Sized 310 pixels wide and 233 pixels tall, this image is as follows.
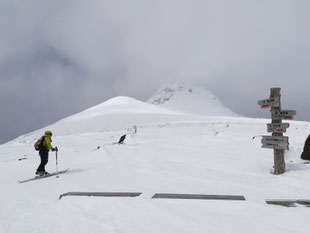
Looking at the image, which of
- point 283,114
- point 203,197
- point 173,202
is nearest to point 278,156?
point 283,114

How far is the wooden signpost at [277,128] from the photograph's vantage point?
8.65 metres

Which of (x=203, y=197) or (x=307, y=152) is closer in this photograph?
(x=203, y=197)

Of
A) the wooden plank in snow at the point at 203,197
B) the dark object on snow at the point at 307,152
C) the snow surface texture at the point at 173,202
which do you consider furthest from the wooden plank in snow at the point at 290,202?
the dark object on snow at the point at 307,152

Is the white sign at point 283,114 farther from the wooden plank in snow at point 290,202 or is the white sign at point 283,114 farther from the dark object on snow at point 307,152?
the wooden plank in snow at point 290,202

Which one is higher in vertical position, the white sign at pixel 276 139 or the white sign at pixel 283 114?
the white sign at pixel 283 114

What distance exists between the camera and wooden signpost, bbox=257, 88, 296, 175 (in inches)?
340

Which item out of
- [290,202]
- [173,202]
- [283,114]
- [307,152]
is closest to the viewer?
[290,202]

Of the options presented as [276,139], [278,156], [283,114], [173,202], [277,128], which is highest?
[283,114]

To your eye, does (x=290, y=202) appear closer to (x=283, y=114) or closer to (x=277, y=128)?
(x=277, y=128)

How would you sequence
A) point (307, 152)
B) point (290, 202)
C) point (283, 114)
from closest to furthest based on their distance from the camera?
point (290, 202) < point (283, 114) < point (307, 152)

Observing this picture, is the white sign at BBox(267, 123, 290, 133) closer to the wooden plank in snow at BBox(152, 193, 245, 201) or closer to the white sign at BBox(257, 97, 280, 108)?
the white sign at BBox(257, 97, 280, 108)

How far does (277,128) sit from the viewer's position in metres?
8.82

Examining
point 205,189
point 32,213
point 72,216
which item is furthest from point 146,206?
point 32,213

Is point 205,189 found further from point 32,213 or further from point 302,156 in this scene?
point 302,156
